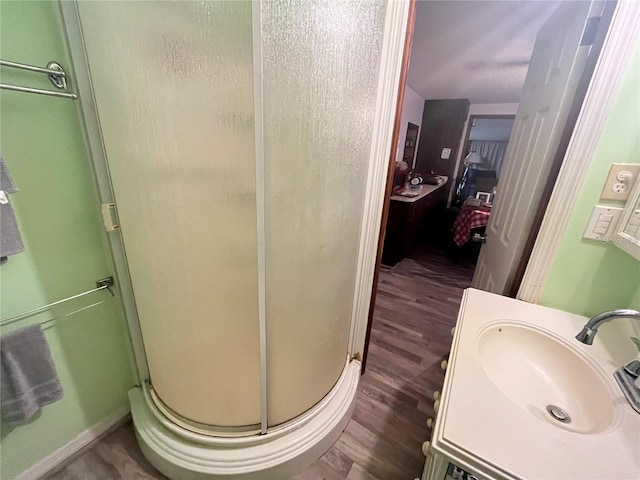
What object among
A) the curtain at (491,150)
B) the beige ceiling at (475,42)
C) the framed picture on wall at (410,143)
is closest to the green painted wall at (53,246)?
the beige ceiling at (475,42)

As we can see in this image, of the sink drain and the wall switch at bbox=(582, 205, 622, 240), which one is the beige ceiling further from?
the sink drain

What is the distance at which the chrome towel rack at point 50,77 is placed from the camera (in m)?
0.70

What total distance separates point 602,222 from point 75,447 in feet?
7.39

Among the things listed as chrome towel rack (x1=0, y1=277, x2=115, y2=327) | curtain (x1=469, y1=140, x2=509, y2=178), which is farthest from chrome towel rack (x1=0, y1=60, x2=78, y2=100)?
curtain (x1=469, y1=140, x2=509, y2=178)

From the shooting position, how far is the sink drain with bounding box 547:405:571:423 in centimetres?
69

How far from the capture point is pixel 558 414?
696 mm

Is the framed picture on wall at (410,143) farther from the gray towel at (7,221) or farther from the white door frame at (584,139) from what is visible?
the gray towel at (7,221)

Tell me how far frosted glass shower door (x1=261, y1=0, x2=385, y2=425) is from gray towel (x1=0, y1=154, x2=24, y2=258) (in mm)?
712

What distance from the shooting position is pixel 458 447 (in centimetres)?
49

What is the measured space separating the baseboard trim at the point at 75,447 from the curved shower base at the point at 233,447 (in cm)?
17

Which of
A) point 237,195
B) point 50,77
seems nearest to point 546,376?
point 237,195

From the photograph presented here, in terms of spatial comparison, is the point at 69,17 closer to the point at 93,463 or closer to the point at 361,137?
the point at 361,137

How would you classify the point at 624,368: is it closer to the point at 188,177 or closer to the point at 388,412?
the point at 388,412

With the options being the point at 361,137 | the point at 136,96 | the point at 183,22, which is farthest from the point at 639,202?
the point at 136,96
